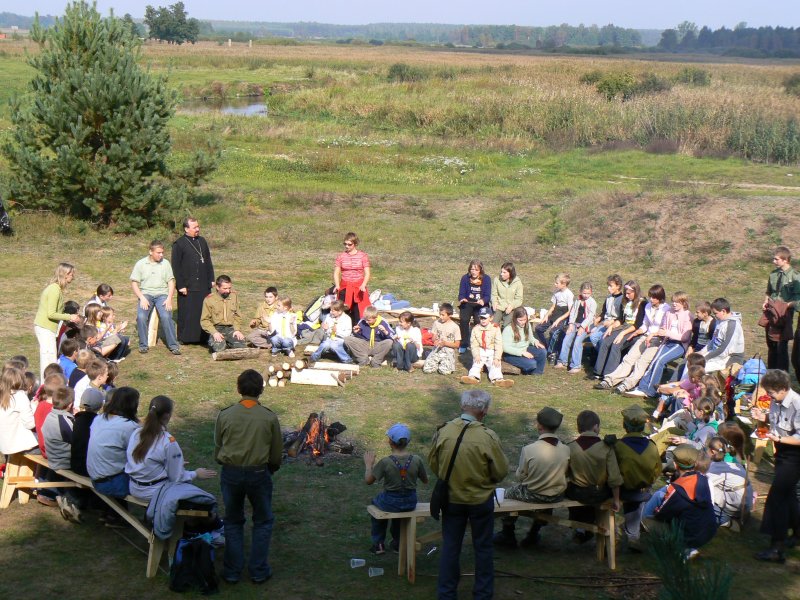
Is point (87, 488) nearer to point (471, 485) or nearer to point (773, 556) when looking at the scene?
point (471, 485)

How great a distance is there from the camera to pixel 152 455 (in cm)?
692

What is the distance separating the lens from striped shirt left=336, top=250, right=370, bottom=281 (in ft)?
44.3

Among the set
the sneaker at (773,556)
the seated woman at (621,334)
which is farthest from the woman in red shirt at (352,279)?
the sneaker at (773,556)

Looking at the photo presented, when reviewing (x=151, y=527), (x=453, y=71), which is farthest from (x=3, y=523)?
(x=453, y=71)

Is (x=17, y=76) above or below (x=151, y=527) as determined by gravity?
above

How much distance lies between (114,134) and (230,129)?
65.8 feet

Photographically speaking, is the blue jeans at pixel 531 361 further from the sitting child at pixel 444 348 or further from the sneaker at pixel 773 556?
the sneaker at pixel 773 556

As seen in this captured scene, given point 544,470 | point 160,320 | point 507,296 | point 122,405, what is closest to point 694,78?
point 507,296

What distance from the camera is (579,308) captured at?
13.1m

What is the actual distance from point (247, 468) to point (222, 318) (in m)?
6.87

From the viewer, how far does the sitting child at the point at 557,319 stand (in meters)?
13.4

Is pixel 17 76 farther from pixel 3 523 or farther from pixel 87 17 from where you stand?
pixel 3 523

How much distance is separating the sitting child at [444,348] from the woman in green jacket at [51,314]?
479 cm

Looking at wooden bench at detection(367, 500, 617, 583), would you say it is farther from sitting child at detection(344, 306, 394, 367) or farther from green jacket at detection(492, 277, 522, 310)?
green jacket at detection(492, 277, 522, 310)
